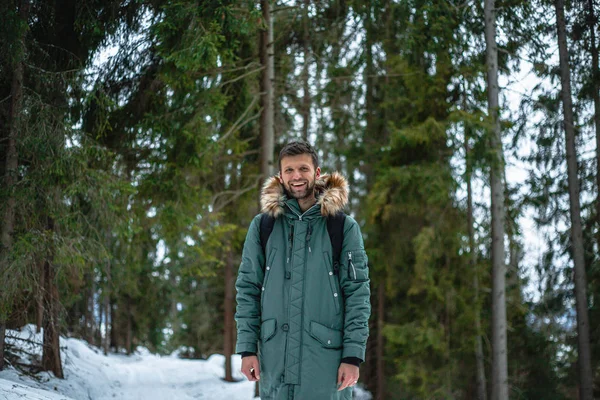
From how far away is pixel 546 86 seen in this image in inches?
476

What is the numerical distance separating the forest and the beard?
4.74 m

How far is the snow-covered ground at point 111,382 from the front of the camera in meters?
7.65

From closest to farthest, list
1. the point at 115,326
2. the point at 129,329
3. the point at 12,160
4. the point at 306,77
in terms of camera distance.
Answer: the point at 12,160 → the point at 306,77 → the point at 129,329 → the point at 115,326

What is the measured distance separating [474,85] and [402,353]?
625 cm

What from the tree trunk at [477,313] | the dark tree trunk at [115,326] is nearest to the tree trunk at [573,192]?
the tree trunk at [477,313]

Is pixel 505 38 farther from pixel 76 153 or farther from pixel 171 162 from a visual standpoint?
pixel 76 153

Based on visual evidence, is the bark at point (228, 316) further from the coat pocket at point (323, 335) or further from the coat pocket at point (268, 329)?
the coat pocket at point (323, 335)

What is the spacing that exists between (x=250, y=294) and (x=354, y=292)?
2.21 feet

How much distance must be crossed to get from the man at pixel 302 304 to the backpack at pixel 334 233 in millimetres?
20

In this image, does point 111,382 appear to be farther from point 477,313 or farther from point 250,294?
point 250,294

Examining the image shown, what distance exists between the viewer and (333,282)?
354 centimetres

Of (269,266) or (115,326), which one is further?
(115,326)

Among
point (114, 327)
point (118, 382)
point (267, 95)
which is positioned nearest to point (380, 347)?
point (118, 382)

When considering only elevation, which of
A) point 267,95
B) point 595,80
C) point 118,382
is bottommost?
point 118,382
